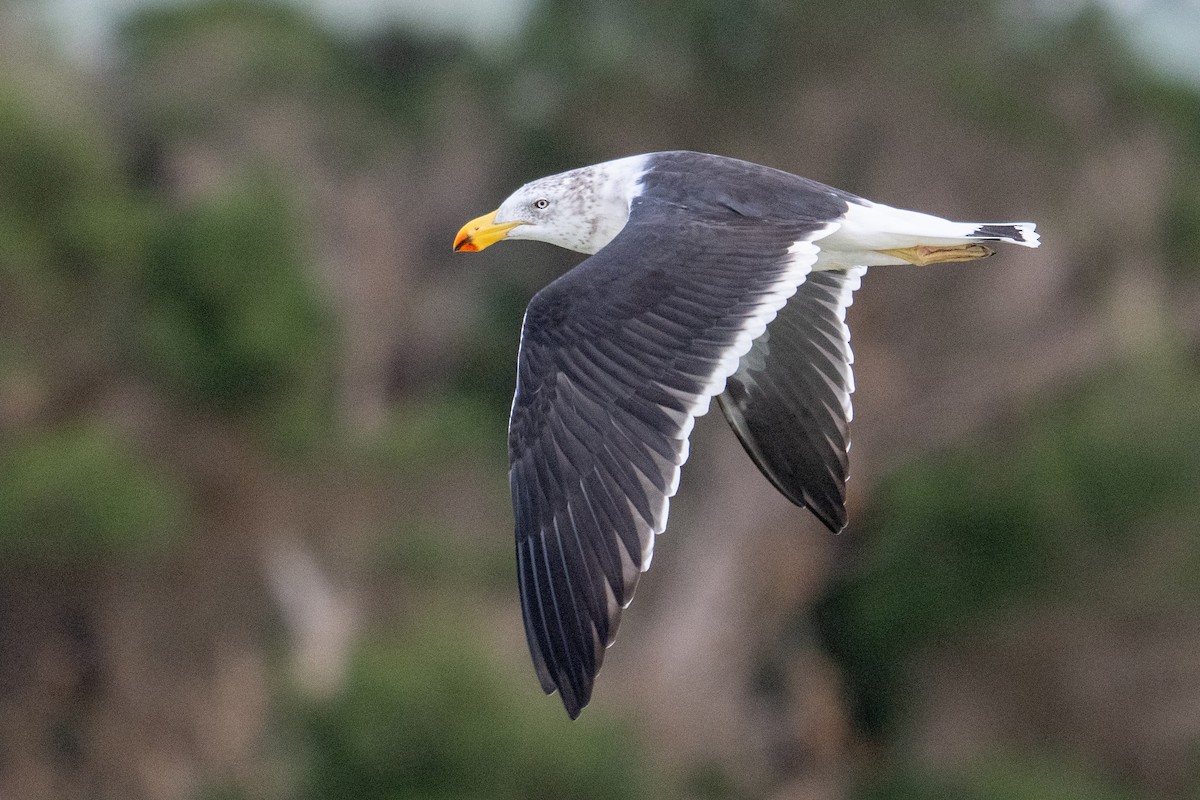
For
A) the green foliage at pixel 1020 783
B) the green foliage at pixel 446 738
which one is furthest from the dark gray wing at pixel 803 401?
the green foliage at pixel 1020 783

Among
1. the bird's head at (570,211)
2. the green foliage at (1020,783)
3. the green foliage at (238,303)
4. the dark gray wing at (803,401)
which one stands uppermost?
the bird's head at (570,211)

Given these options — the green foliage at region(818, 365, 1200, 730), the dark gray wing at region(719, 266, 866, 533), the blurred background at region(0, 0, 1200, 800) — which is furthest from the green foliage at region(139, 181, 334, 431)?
the dark gray wing at region(719, 266, 866, 533)

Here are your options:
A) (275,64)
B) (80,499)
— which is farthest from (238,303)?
(275,64)

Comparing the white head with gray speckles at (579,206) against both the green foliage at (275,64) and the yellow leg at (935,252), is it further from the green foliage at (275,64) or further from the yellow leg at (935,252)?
the green foliage at (275,64)

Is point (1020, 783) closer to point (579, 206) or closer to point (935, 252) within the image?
point (935, 252)

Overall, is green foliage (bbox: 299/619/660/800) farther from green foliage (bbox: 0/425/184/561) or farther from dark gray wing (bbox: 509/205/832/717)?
dark gray wing (bbox: 509/205/832/717)

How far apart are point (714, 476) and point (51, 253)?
6.50 metres

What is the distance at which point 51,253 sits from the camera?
20734 mm

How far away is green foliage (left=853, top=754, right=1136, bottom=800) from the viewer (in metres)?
19.7

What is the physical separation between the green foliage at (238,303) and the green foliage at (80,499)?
94cm

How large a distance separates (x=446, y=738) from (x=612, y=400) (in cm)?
1114

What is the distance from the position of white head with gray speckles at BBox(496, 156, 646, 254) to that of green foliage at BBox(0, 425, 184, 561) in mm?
11494

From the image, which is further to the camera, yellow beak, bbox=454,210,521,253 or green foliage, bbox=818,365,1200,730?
green foliage, bbox=818,365,1200,730

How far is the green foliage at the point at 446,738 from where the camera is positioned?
17297mm
